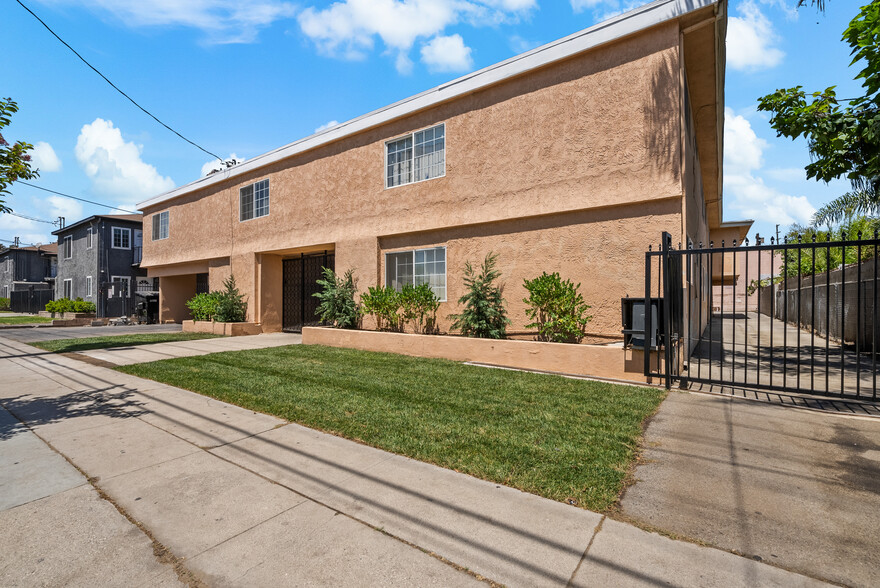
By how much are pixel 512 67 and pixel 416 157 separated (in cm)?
316

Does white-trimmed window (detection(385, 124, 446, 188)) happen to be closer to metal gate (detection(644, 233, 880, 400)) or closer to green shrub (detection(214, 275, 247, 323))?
metal gate (detection(644, 233, 880, 400))

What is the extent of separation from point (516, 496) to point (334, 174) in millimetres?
11631

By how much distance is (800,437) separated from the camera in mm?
4379

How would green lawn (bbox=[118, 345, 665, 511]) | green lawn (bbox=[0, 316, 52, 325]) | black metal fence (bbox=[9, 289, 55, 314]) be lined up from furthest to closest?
black metal fence (bbox=[9, 289, 55, 314]), green lawn (bbox=[0, 316, 52, 325]), green lawn (bbox=[118, 345, 665, 511])

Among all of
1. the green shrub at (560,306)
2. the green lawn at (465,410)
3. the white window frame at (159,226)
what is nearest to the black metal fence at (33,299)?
the white window frame at (159,226)

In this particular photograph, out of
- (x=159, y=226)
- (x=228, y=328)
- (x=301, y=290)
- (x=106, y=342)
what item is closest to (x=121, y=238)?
(x=159, y=226)

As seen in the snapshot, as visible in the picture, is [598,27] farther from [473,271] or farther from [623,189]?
[473,271]

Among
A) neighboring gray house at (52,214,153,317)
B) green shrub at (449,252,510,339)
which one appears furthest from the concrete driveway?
neighboring gray house at (52,214,153,317)

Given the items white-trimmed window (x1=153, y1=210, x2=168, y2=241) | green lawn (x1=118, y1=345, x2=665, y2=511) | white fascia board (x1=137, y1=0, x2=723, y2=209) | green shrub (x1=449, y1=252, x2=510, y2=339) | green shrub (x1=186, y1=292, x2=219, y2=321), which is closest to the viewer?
green lawn (x1=118, y1=345, x2=665, y2=511)

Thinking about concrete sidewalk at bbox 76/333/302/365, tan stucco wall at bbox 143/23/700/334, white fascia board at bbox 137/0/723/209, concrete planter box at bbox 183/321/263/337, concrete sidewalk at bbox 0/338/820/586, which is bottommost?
concrete sidewalk at bbox 0/338/820/586

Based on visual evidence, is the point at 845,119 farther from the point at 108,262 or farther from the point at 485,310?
the point at 108,262

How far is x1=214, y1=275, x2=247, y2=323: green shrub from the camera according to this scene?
49.3 ft

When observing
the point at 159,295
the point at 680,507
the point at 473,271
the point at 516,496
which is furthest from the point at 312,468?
the point at 159,295

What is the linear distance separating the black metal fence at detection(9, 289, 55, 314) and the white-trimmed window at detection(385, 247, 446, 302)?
39.2m
